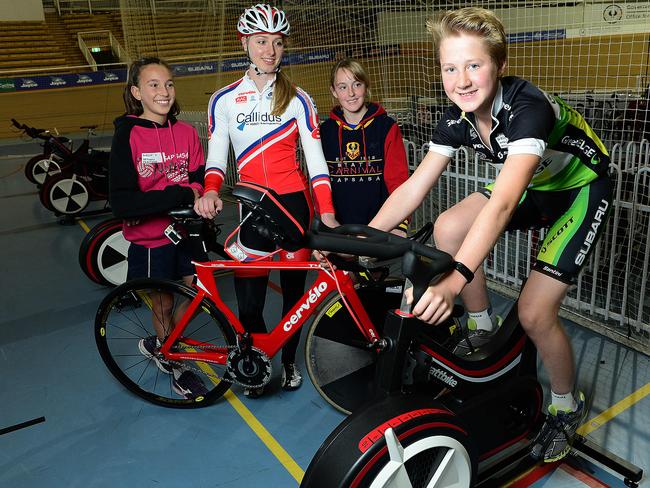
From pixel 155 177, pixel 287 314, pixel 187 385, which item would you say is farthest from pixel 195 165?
pixel 187 385

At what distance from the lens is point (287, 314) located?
2.46 meters

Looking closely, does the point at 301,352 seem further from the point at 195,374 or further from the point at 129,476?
the point at 129,476

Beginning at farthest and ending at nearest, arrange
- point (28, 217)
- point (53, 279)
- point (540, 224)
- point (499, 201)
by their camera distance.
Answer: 1. point (28, 217)
2. point (53, 279)
3. point (540, 224)
4. point (499, 201)

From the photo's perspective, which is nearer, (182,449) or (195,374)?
(182,449)

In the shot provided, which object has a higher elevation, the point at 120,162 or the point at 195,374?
the point at 120,162

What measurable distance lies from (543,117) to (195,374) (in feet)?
7.21

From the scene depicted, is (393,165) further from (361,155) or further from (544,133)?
(544,133)

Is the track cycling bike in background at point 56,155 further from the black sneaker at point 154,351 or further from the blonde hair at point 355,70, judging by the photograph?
the blonde hair at point 355,70

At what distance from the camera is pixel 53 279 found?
4.70 meters

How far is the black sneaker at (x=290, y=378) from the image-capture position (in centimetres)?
281

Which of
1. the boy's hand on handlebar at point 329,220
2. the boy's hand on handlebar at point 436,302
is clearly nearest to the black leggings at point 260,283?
the boy's hand on handlebar at point 329,220

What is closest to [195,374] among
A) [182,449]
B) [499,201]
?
[182,449]

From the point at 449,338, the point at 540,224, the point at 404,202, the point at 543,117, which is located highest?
the point at 543,117

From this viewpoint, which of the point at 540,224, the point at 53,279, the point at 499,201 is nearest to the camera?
the point at 499,201
